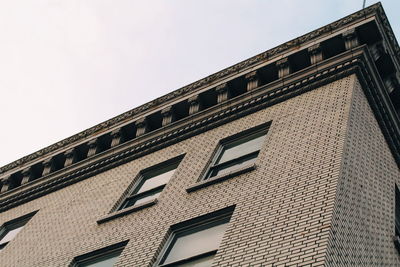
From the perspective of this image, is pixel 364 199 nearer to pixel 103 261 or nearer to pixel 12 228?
pixel 103 261

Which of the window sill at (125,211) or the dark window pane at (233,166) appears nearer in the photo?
the window sill at (125,211)

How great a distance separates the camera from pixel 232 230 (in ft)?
34.2

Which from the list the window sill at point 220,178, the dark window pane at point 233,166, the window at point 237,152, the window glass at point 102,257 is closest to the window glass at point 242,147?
the window at point 237,152

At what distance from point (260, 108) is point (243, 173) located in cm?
394

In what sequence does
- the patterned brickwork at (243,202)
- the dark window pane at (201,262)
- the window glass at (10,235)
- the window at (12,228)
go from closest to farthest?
the patterned brickwork at (243,202) < the dark window pane at (201,262) < the window glass at (10,235) < the window at (12,228)

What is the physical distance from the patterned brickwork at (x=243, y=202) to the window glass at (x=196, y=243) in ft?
1.19

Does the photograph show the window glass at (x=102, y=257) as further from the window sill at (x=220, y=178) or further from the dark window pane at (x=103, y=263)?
the window sill at (x=220, y=178)

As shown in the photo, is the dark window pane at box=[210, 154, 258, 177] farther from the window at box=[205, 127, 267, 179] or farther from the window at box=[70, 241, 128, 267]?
the window at box=[70, 241, 128, 267]

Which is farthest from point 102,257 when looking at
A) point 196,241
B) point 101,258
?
point 196,241

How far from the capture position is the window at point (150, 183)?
1482cm

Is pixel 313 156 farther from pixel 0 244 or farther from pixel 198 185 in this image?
pixel 0 244

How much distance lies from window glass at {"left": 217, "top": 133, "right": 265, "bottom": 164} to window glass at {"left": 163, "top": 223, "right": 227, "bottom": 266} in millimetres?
3298

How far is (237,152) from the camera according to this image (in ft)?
47.6

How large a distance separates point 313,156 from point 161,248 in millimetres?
3782
